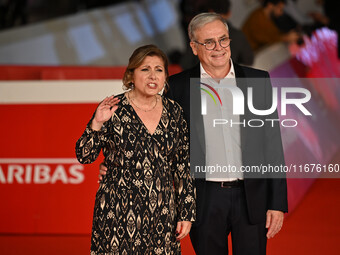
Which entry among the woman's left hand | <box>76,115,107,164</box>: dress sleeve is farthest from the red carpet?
<box>76,115,107,164</box>: dress sleeve

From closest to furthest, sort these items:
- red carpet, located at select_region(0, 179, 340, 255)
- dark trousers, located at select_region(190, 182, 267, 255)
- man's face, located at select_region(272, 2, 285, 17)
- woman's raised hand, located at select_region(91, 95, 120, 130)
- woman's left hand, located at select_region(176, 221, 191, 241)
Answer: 1. woman's raised hand, located at select_region(91, 95, 120, 130)
2. woman's left hand, located at select_region(176, 221, 191, 241)
3. dark trousers, located at select_region(190, 182, 267, 255)
4. red carpet, located at select_region(0, 179, 340, 255)
5. man's face, located at select_region(272, 2, 285, 17)

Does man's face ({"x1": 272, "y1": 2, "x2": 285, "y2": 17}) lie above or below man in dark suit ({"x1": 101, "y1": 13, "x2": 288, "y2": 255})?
above

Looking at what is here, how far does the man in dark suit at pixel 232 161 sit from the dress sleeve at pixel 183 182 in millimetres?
57

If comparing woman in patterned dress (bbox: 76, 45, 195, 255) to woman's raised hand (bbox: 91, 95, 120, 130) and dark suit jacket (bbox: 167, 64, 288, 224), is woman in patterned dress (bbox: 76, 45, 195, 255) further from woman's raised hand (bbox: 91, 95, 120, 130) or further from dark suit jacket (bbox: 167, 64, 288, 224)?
dark suit jacket (bbox: 167, 64, 288, 224)

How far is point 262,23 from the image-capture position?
6543 millimetres

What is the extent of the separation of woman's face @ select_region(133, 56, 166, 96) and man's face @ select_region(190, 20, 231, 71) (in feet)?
0.81

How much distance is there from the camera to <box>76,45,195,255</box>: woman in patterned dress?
2.55 meters

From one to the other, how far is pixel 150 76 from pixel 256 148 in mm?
628

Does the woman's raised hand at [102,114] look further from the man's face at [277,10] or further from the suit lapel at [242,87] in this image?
the man's face at [277,10]

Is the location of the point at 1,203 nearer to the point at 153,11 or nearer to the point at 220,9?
the point at 220,9

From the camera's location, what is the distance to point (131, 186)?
2555 mm

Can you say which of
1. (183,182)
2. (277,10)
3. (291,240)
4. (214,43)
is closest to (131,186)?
(183,182)

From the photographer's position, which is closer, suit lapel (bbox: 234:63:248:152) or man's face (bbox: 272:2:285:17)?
suit lapel (bbox: 234:63:248:152)

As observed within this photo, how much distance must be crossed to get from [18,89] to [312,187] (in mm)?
3079
